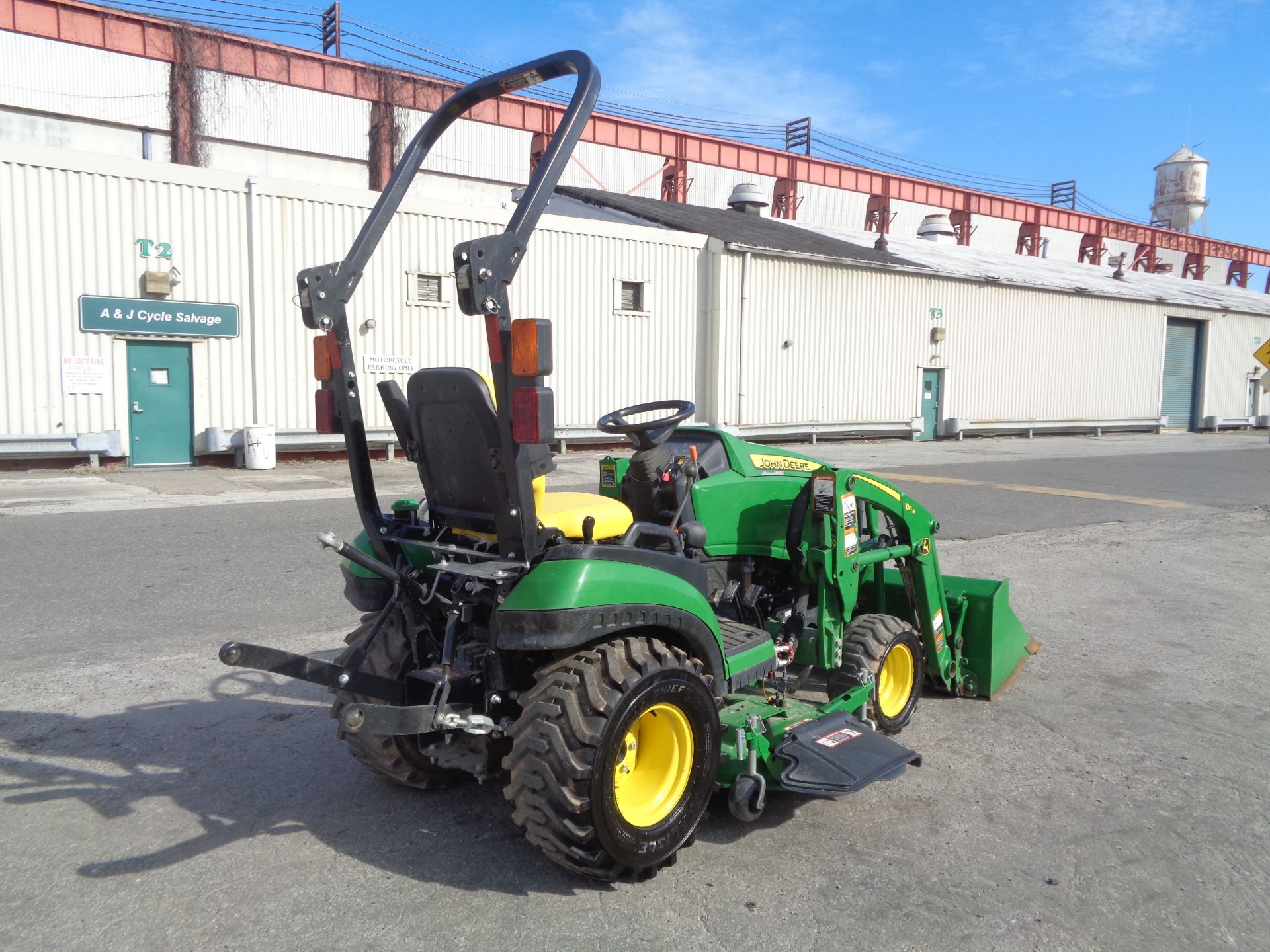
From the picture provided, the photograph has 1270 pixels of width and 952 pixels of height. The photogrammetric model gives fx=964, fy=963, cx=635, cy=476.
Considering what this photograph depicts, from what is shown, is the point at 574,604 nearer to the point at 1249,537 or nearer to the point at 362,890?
the point at 362,890

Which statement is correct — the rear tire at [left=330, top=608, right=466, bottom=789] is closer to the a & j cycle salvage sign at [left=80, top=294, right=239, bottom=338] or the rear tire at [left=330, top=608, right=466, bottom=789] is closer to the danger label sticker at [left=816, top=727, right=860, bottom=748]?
the danger label sticker at [left=816, top=727, right=860, bottom=748]

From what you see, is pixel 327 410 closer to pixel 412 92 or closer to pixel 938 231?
pixel 412 92

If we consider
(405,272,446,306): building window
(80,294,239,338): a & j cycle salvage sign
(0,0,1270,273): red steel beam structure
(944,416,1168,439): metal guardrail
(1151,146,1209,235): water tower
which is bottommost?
(944,416,1168,439): metal guardrail

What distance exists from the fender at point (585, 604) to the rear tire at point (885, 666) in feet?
4.23

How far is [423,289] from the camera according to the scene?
691 inches

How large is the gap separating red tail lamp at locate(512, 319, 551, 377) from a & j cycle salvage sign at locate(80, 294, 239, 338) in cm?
1423

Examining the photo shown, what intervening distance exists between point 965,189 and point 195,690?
4111 cm

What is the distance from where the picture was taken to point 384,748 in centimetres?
355

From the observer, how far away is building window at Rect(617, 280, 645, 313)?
20.1 m

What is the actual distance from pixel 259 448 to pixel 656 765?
1384 cm

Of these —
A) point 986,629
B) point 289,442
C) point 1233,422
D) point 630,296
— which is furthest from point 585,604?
point 1233,422

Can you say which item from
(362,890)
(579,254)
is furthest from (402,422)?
(579,254)

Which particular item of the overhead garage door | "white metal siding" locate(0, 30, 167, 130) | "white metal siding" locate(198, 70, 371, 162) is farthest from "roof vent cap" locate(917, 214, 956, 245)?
"white metal siding" locate(0, 30, 167, 130)

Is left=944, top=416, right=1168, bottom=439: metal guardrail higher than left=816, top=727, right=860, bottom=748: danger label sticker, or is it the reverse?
left=944, top=416, right=1168, bottom=439: metal guardrail
